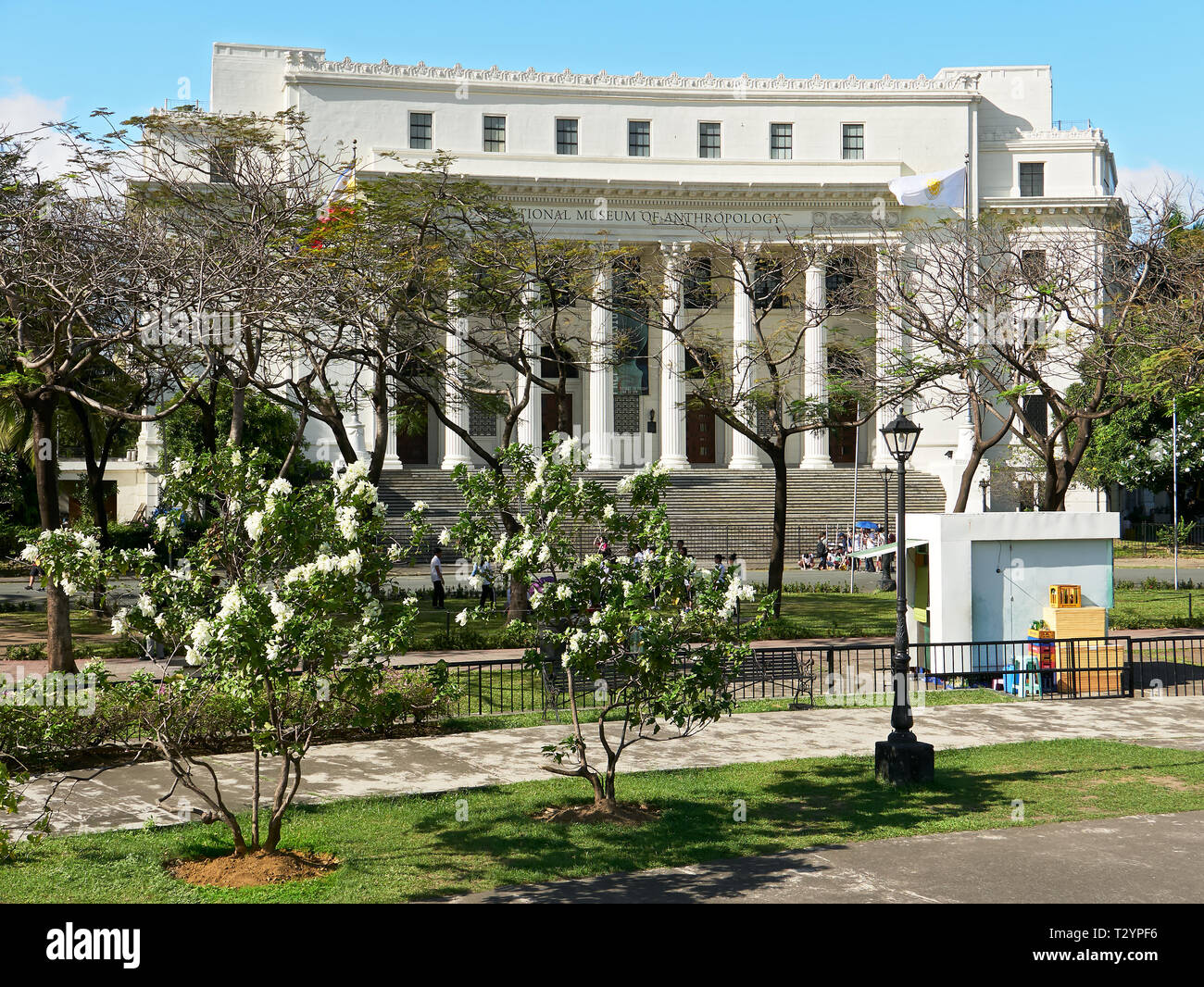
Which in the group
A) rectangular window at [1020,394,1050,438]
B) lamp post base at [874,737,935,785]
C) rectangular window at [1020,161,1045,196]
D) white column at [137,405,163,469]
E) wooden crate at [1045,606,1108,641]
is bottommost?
lamp post base at [874,737,935,785]

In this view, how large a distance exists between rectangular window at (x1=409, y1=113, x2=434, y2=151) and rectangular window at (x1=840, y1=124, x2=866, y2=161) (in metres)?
20.9

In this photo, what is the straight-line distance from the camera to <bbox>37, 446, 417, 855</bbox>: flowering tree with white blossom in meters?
9.79

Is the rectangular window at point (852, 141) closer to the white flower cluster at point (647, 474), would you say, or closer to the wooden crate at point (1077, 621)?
the wooden crate at point (1077, 621)

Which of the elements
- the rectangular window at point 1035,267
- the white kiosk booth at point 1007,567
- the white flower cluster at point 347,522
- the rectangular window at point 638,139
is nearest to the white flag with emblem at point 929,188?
the rectangular window at point 638,139

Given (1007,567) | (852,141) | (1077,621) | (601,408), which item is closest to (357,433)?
(601,408)

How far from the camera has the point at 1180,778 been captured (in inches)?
561

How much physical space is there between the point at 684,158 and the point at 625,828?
49373 mm

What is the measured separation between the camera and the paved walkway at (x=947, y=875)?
9.82 meters

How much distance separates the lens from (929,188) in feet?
162

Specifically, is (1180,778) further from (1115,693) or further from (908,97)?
(908,97)

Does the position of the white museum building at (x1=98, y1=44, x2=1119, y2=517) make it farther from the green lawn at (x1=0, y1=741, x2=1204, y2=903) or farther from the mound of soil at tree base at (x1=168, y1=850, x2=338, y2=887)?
the mound of soil at tree base at (x1=168, y1=850, x2=338, y2=887)

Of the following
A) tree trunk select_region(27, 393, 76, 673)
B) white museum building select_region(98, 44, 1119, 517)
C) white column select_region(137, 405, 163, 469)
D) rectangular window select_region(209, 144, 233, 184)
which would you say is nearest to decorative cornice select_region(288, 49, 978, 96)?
white museum building select_region(98, 44, 1119, 517)

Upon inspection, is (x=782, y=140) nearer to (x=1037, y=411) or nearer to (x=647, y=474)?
(x=1037, y=411)

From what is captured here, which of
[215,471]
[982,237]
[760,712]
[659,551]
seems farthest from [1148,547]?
[215,471]
